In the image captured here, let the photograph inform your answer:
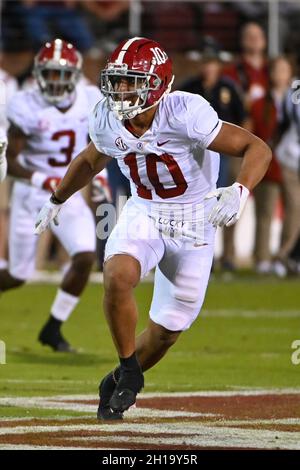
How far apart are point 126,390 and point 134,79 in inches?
50.1

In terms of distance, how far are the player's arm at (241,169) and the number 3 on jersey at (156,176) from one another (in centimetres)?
24

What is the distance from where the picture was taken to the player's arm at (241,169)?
5023mm

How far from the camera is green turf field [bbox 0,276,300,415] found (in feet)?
21.7

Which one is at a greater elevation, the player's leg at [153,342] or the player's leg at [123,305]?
the player's leg at [123,305]

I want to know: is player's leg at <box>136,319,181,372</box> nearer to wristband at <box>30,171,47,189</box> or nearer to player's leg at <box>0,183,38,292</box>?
wristband at <box>30,171,47,189</box>

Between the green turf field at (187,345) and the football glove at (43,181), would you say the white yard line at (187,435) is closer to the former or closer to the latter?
the green turf field at (187,345)

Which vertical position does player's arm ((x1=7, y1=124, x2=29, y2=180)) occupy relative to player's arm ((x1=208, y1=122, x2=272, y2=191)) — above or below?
below

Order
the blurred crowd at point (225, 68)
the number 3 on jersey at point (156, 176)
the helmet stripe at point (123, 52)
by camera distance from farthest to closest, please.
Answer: the blurred crowd at point (225, 68) < the number 3 on jersey at point (156, 176) < the helmet stripe at point (123, 52)

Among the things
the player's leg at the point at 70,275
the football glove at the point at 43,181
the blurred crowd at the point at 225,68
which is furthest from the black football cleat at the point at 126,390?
the blurred crowd at the point at 225,68

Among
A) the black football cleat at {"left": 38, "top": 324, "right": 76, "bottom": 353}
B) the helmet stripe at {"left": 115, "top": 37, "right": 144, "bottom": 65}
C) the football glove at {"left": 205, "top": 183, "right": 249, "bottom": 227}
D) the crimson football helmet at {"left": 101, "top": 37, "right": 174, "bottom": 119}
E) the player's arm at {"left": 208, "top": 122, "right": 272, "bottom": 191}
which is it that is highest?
the helmet stripe at {"left": 115, "top": 37, "right": 144, "bottom": 65}

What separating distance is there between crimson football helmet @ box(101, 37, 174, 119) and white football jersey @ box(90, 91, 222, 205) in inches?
3.9

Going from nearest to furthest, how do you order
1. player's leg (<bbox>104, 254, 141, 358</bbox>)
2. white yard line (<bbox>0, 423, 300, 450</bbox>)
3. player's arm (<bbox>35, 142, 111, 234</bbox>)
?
1. white yard line (<bbox>0, 423, 300, 450</bbox>)
2. player's leg (<bbox>104, 254, 141, 358</bbox>)
3. player's arm (<bbox>35, 142, 111, 234</bbox>)

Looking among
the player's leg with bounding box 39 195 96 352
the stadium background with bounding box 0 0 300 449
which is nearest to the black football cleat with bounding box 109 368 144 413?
the stadium background with bounding box 0 0 300 449

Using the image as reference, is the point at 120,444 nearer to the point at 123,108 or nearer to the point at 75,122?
the point at 123,108
